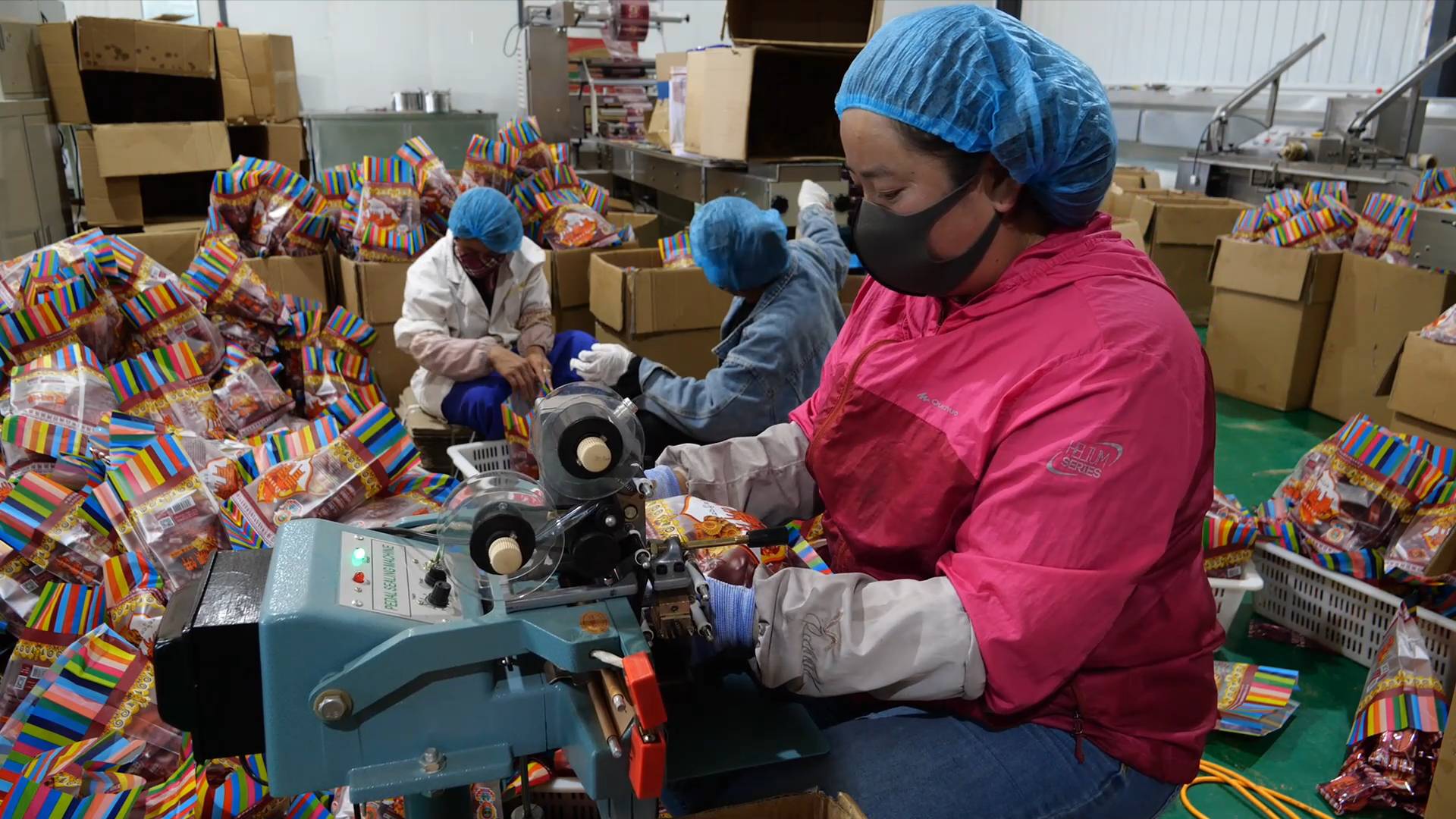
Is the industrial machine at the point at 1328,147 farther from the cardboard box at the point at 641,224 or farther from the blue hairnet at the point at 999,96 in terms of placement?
the blue hairnet at the point at 999,96

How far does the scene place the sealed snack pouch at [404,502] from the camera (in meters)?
1.93

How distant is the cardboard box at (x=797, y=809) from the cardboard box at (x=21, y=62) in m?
3.65

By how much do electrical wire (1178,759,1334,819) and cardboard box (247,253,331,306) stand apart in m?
2.82

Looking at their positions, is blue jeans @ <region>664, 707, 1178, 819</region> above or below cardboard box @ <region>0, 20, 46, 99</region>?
below

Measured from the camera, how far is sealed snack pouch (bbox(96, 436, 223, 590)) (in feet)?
6.08

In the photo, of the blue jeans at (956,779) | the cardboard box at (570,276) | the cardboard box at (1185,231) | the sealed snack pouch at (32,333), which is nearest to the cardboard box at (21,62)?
the sealed snack pouch at (32,333)

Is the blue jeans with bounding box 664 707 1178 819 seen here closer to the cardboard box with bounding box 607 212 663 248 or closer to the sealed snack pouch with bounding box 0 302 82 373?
the sealed snack pouch with bounding box 0 302 82 373

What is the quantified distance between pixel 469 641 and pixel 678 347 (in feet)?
7.89

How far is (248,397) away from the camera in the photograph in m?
2.54

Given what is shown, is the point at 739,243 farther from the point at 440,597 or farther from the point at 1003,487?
the point at 440,597

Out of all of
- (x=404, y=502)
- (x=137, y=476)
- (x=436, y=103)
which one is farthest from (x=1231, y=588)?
(x=436, y=103)

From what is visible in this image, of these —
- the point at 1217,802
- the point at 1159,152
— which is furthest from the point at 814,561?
the point at 1159,152

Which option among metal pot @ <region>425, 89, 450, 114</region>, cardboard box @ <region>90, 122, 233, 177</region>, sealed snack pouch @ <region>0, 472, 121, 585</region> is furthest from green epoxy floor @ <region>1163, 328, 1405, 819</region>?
metal pot @ <region>425, 89, 450, 114</region>

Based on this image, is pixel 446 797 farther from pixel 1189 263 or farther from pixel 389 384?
pixel 1189 263
